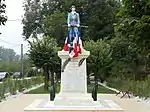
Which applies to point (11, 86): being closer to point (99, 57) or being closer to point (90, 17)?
point (99, 57)

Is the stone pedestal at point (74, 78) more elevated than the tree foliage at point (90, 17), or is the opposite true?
the tree foliage at point (90, 17)

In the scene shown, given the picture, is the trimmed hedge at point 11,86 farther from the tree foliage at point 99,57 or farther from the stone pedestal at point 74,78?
the stone pedestal at point 74,78

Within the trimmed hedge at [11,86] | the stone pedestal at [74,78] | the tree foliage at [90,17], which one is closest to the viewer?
the stone pedestal at [74,78]

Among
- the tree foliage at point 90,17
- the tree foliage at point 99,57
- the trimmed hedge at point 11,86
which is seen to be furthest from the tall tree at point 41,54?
the tree foliage at point 90,17

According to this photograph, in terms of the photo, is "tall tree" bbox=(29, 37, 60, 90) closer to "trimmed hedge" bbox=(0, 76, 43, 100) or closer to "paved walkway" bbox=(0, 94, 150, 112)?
"trimmed hedge" bbox=(0, 76, 43, 100)

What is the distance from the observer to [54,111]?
49.0 feet

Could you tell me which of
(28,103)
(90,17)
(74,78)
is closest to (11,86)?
(28,103)

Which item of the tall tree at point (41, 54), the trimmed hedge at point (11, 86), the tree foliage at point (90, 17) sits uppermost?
the tree foliage at point (90, 17)

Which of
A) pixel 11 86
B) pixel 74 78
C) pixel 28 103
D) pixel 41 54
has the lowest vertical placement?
pixel 28 103

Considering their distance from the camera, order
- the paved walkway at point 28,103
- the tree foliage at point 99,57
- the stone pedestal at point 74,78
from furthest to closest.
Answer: the tree foliage at point 99,57 → the stone pedestal at point 74,78 → the paved walkway at point 28,103

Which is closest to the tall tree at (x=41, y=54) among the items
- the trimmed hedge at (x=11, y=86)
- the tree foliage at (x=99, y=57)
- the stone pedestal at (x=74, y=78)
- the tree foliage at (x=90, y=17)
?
the trimmed hedge at (x=11, y=86)

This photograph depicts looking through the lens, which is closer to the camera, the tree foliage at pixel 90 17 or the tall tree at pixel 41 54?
the tall tree at pixel 41 54

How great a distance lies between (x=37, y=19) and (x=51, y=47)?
2467cm

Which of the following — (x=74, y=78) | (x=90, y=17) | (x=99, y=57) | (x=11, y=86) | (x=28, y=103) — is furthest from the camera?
(x=90, y=17)
